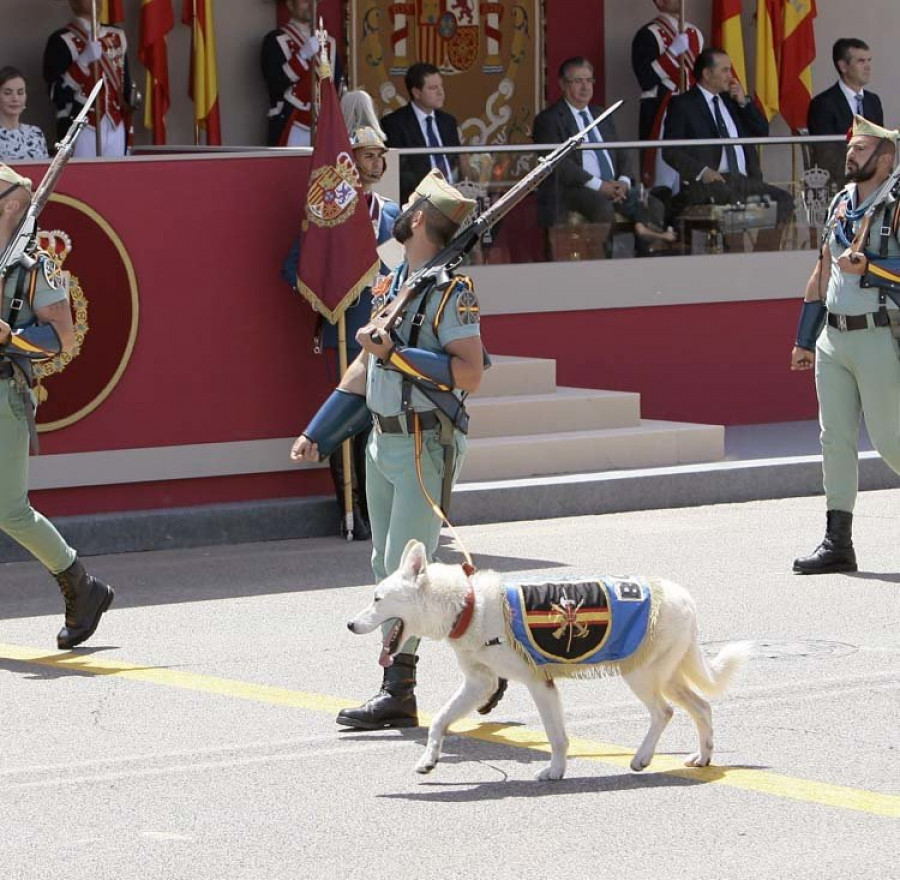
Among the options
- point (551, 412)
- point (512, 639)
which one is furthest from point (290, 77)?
point (512, 639)

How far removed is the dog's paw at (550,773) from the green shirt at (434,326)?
149 cm

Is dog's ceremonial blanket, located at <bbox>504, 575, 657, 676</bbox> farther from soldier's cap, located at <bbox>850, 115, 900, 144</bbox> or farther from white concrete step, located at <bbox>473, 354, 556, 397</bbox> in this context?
white concrete step, located at <bbox>473, 354, 556, 397</bbox>

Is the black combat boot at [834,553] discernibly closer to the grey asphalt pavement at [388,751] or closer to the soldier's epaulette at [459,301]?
the grey asphalt pavement at [388,751]

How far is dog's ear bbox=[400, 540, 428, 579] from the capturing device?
7.24m

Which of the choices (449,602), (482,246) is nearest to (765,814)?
(449,602)

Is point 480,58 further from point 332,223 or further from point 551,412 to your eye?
point 332,223

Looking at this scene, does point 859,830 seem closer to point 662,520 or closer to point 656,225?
point 662,520

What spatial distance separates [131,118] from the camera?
18.7m

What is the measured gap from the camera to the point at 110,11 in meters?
18.1

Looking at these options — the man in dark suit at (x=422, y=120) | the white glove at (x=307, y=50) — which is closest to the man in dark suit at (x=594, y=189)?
the man in dark suit at (x=422, y=120)

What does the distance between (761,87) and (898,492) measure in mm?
6791

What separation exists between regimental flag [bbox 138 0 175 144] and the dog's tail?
12.0m

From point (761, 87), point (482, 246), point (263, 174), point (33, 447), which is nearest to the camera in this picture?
point (33, 447)

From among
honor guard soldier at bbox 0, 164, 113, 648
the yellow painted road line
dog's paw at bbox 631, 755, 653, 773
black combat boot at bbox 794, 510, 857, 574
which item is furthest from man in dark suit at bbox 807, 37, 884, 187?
dog's paw at bbox 631, 755, 653, 773
